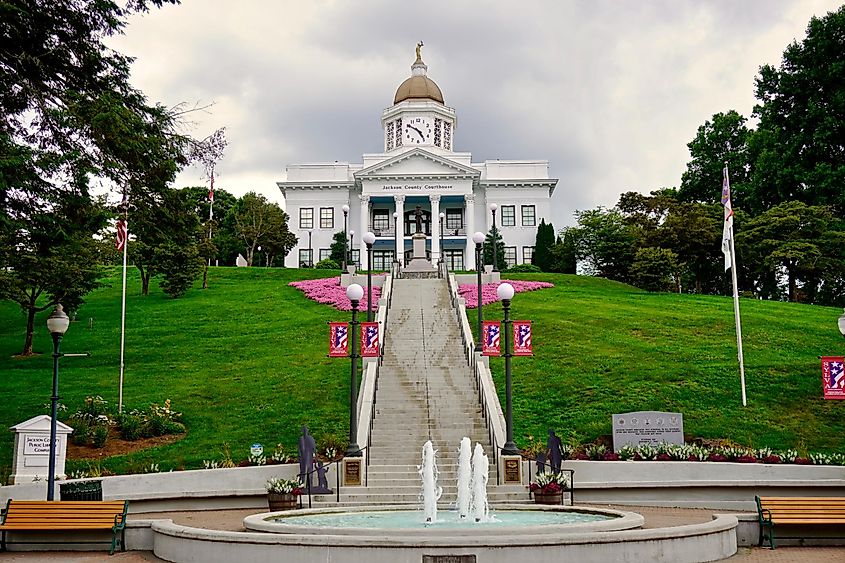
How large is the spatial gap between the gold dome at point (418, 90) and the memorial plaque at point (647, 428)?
62.6m

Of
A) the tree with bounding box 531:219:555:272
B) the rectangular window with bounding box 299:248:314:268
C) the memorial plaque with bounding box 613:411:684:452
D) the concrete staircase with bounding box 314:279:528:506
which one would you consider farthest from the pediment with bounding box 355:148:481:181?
the memorial plaque with bounding box 613:411:684:452

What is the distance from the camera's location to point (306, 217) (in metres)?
77.4

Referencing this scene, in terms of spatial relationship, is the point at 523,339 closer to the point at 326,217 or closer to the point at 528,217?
the point at 528,217

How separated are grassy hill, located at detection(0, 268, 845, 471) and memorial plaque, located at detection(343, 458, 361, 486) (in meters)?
4.10

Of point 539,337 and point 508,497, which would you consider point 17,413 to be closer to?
point 508,497

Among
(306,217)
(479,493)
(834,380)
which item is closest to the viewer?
(479,493)

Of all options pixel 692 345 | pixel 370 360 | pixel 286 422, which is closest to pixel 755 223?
pixel 692 345

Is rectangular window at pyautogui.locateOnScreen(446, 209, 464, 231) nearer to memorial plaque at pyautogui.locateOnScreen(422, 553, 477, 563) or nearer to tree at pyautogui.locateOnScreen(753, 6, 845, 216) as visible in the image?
tree at pyautogui.locateOnScreen(753, 6, 845, 216)

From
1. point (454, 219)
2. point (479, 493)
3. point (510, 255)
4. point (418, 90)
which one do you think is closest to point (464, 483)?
point (479, 493)

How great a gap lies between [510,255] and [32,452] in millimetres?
57536

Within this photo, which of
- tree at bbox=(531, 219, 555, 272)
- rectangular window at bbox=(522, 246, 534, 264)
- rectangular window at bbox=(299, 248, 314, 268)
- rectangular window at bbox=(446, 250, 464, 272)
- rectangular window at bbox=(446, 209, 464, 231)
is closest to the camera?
tree at bbox=(531, 219, 555, 272)

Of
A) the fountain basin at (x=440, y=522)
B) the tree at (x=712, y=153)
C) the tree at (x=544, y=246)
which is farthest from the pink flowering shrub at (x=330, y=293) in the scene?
the tree at (x=712, y=153)

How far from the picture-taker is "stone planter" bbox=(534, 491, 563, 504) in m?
18.8

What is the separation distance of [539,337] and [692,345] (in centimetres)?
613
